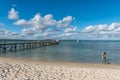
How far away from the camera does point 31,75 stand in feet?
34.1

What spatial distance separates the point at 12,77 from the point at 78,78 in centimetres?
376

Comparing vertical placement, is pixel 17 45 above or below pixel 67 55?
above

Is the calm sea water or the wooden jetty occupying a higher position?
the wooden jetty

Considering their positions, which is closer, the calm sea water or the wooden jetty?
the calm sea water

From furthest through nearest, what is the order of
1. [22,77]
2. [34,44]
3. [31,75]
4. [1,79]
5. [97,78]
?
1. [34,44]
2. [97,78]
3. [31,75]
4. [22,77]
5. [1,79]

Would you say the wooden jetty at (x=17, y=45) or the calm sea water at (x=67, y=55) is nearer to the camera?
the calm sea water at (x=67, y=55)

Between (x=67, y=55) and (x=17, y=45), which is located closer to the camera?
(x=67, y=55)

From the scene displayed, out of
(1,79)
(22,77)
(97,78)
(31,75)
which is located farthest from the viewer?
(97,78)

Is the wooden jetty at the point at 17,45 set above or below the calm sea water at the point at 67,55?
above

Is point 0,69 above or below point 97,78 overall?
above

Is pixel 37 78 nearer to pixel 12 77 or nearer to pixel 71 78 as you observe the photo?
pixel 12 77

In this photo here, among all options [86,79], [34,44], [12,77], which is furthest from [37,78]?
[34,44]

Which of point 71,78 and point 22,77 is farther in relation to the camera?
point 71,78

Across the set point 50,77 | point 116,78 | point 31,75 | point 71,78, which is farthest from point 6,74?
point 116,78
